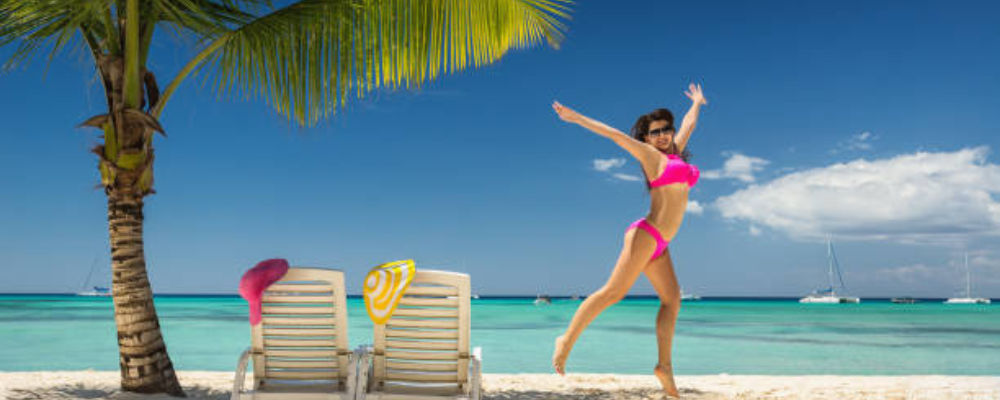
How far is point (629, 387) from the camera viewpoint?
6.98 meters

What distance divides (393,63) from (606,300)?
9.55ft

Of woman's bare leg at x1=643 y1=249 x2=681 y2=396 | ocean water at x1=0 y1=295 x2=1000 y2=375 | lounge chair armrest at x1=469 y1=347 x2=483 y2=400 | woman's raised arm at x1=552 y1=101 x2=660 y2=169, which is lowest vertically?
ocean water at x1=0 y1=295 x2=1000 y2=375

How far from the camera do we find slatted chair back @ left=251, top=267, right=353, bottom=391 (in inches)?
152

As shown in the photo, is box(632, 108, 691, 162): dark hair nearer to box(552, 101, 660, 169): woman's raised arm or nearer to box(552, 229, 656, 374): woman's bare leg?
box(552, 101, 660, 169): woman's raised arm

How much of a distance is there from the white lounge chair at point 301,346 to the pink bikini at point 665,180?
70.5 inches

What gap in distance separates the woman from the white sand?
2.09m

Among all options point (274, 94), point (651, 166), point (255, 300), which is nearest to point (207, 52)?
point (274, 94)

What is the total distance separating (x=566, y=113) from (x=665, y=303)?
143cm

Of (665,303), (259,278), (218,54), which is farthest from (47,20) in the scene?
(665,303)

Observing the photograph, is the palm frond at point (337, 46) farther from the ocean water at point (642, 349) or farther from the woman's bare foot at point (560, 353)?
the ocean water at point (642, 349)

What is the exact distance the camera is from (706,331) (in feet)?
88.3

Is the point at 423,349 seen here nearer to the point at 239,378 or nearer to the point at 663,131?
the point at 239,378

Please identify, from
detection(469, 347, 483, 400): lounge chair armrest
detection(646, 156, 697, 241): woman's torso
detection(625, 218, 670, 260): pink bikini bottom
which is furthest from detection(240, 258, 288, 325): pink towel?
detection(646, 156, 697, 241): woman's torso

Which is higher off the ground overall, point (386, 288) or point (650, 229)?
point (650, 229)
